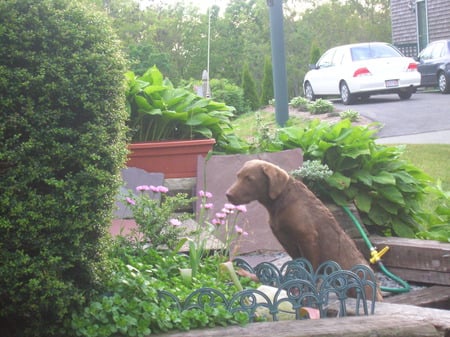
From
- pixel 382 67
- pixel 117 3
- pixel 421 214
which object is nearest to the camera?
pixel 421 214

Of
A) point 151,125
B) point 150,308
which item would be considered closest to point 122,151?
point 150,308

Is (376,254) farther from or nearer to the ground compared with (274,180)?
nearer to the ground

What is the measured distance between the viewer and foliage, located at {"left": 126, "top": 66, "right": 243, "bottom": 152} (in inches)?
241

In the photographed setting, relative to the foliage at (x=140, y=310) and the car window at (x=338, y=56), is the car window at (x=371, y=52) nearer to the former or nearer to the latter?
the car window at (x=338, y=56)

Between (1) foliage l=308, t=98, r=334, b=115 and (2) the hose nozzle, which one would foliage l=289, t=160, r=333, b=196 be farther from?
(1) foliage l=308, t=98, r=334, b=115

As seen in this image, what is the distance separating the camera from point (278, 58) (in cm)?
778

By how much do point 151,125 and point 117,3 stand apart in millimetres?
→ 18923

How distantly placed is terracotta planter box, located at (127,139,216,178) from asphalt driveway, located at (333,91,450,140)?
6.05m

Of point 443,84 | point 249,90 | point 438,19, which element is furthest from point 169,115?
point 438,19

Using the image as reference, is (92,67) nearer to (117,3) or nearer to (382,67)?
(382,67)

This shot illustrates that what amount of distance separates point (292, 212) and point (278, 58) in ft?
13.5

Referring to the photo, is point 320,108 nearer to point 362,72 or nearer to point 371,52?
point 362,72

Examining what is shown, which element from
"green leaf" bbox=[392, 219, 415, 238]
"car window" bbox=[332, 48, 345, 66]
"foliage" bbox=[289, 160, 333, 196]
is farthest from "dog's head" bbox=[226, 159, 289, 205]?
"car window" bbox=[332, 48, 345, 66]

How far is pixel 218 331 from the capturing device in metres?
3.16
